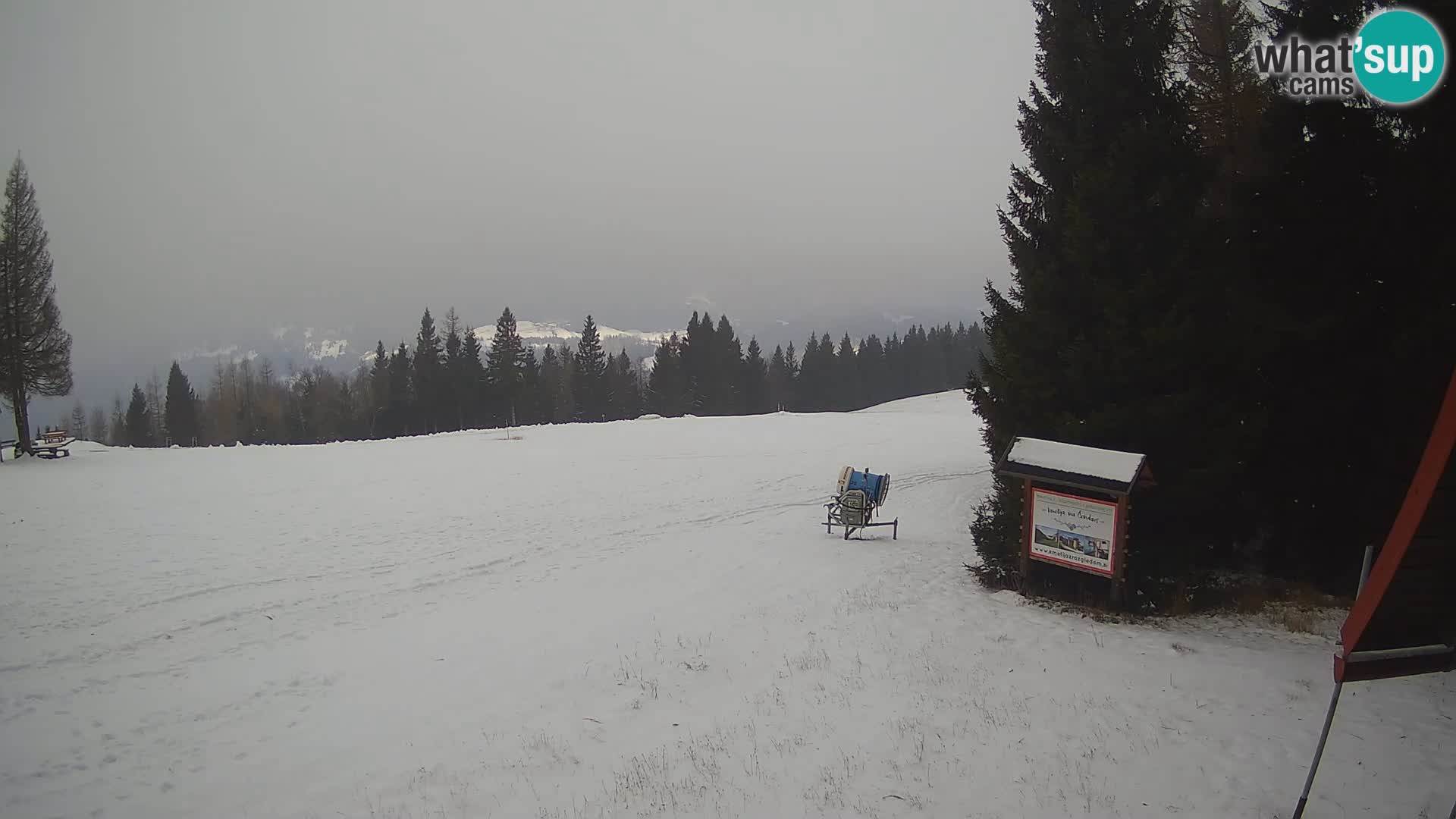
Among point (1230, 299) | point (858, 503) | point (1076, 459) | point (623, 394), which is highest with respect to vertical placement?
point (623, 394)

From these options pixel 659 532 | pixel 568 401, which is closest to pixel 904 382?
pixel 568 401

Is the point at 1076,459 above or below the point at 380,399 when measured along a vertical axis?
below

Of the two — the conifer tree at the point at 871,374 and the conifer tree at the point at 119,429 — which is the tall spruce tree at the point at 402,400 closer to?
the conifer tree at the point at 119,429

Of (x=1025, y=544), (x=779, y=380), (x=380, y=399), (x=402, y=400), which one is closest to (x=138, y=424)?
(x=380, y=399)

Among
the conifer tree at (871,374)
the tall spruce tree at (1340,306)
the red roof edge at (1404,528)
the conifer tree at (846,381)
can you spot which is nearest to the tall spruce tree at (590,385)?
the conifer tree at (846,381)

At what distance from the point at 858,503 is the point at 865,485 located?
1.04 meters

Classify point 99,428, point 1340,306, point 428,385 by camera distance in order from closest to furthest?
point 1340,306 → point 428,385 → point 99,428

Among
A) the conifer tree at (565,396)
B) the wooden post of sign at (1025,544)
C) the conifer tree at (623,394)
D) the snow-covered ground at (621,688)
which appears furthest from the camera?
the conifer tree at (565,396)

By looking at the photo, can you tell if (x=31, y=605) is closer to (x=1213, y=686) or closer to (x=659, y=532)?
(x=659, y=532)

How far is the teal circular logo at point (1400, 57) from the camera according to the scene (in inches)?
295

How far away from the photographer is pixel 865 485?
18.2 meters

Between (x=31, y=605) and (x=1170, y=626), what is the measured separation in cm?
1926

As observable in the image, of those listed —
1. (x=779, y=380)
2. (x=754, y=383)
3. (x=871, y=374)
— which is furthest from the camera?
(x=779, y=380)

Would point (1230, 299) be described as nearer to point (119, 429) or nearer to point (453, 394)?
point (453, 394)
